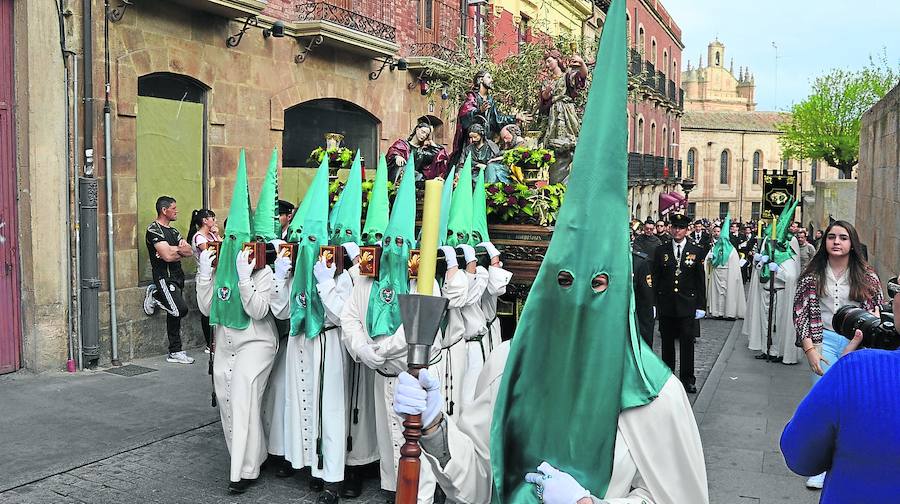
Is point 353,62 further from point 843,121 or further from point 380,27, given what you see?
point 843,121

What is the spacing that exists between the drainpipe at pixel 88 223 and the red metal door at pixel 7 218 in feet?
2.26

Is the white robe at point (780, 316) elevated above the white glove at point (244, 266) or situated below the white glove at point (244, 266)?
below

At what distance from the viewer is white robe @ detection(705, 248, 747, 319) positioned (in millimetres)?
16578

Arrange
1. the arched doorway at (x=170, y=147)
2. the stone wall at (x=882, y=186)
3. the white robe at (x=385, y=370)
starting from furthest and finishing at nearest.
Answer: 1. the arched doorway at (x=170, y=147)
2. the stone wall at (x=882, y=186)
3. the white robe at (x=385, y=370)

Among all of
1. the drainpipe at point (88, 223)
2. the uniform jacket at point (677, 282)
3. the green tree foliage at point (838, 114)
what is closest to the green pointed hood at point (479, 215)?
the uniform jacket at point (677, 282)

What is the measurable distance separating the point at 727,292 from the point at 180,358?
1067 cm

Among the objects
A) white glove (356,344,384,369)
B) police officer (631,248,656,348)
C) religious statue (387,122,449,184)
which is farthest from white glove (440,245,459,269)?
police officer (631,248,656,348)

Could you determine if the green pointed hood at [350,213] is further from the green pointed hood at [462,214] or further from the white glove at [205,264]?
the white glove at [205,264]

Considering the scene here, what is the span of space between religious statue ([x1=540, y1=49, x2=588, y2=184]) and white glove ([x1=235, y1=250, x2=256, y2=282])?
3.58 m

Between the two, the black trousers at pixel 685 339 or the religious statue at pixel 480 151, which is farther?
the black trousers at pixel 685 339

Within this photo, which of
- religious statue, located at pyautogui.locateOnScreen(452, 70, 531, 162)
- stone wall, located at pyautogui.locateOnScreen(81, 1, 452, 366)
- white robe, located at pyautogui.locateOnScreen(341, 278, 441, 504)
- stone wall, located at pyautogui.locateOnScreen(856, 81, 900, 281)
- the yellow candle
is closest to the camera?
the yellow candle

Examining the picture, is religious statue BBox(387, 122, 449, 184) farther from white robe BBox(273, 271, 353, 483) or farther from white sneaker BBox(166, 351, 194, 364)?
white sneaker BBox(166, 351, 194, 364)

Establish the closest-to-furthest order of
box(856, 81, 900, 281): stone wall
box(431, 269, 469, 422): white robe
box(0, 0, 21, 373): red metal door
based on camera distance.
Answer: box(431, 269, 469, 422): white robe, box(0, 0, 21, 373): red metal door, box(856, 81, 900, 281): stone wall

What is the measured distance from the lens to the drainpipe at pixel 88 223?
9.84m
